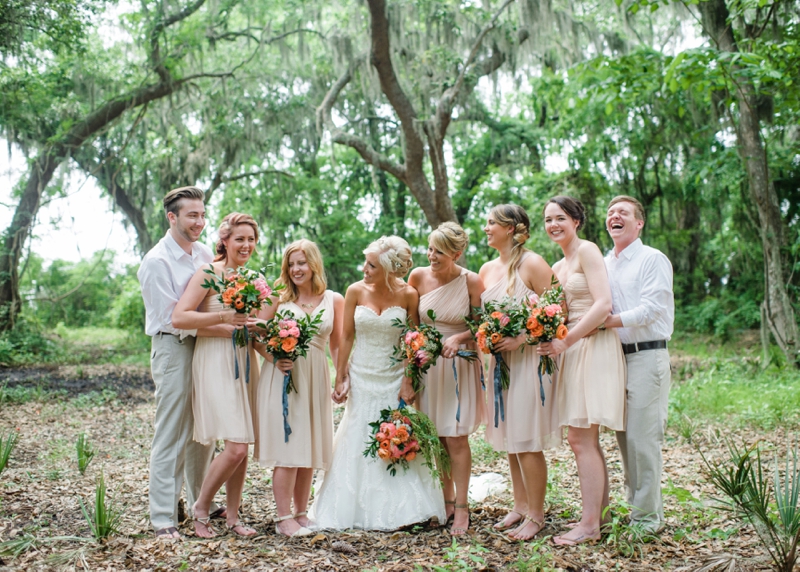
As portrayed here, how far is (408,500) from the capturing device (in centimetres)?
460

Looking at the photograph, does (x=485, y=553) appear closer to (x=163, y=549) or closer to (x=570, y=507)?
(x=570, y=507)

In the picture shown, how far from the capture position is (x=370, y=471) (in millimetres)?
4695

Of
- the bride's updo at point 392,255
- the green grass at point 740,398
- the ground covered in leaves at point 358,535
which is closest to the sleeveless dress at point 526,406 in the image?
the ground covered in leaves at point 358,535

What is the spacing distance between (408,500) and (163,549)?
1.60 meters

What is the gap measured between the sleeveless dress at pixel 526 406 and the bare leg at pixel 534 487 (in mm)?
77

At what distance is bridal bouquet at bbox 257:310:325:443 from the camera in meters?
4.30

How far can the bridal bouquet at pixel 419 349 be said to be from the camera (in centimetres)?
444

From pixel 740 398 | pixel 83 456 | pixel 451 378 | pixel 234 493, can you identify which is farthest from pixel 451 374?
pixel 740 398

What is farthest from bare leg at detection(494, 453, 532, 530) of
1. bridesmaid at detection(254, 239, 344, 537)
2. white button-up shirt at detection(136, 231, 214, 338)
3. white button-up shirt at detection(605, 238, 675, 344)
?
white button-up shirt at detection(136, 231, 214, 338)

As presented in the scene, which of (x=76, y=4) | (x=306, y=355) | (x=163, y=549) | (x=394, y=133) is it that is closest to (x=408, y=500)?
(x=306, y=355)

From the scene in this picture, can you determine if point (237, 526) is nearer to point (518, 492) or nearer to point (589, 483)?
point (518, 492)

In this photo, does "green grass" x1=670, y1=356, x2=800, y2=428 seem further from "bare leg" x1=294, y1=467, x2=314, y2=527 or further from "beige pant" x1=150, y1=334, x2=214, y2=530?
"beige pant" x1=150, y1=334, x2=214, y2=530

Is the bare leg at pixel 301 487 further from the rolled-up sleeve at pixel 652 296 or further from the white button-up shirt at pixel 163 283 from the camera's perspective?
the rolled-up sleeve at pixel 652 296

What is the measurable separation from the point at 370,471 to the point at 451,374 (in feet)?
2.92
